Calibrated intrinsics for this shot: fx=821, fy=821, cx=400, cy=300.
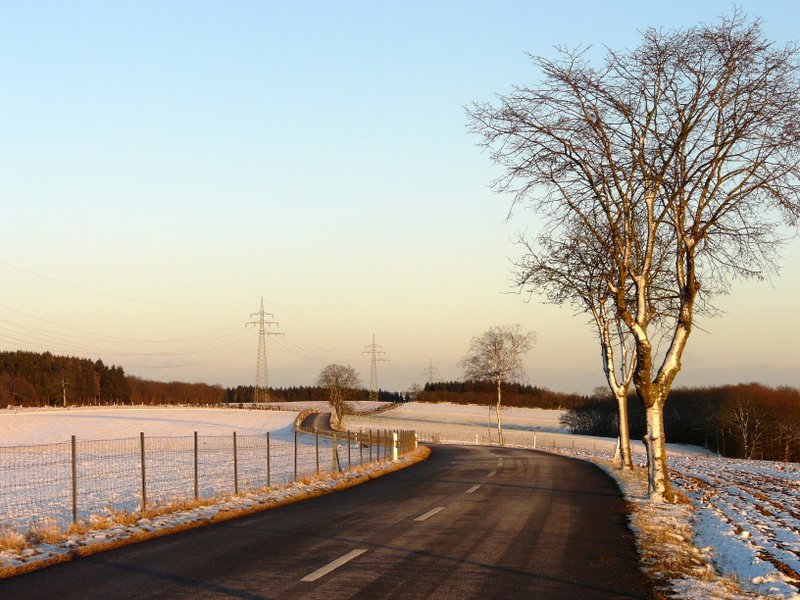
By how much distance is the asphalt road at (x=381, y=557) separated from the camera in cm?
866

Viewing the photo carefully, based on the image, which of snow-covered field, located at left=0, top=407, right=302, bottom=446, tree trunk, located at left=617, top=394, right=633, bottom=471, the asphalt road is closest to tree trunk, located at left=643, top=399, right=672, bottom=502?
the asphalt road

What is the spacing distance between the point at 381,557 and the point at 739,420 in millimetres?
78559

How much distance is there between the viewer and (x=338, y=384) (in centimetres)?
10719

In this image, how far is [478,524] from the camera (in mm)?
14195

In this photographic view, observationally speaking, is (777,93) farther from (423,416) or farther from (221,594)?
(423,416)

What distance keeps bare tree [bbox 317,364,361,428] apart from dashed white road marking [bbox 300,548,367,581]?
92944mm

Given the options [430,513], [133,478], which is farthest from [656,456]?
[133,478]

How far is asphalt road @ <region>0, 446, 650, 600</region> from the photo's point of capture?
28.4 feet

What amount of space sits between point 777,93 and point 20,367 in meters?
194

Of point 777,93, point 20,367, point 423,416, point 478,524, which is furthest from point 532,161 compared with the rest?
point 20,367

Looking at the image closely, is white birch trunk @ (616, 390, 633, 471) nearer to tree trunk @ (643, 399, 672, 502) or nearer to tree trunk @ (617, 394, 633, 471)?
tree trunk @ (617, 394, 633, 471)

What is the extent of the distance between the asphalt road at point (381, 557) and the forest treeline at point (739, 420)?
230ft

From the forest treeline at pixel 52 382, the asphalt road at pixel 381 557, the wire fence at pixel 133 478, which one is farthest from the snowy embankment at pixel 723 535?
the forest treeline at pixel 52 382

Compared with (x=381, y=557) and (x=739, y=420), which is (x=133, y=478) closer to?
(x=381, y=557)
